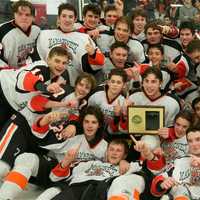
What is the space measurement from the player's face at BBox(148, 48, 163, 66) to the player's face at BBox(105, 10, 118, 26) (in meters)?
0.56

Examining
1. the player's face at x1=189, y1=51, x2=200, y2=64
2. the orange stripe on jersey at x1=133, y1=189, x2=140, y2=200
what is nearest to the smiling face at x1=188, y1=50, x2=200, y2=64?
the player's face at x1=189, y1=51, x2=200, y2=64

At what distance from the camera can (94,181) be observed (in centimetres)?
273

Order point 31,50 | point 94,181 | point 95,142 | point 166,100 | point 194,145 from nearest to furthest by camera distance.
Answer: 1. point 194,145
2. point 94,181
3. point 95,142
4. point 166,100
5. point 31,50

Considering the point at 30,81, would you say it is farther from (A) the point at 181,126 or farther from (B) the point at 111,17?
(B) the point at 111,17

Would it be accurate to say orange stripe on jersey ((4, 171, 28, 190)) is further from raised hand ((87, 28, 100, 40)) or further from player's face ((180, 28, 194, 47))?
player's face ((180, 28, 194, 47))

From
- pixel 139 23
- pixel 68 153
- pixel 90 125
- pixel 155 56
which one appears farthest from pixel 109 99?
pixel 139 23

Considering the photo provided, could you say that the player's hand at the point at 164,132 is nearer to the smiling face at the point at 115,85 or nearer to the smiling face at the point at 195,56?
the smiling face at the point at 115,85

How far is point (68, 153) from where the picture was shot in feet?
9.13

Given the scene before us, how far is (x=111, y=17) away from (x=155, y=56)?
0.66 meters

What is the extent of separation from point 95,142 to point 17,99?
622mm

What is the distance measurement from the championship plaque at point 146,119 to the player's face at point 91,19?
1221mm

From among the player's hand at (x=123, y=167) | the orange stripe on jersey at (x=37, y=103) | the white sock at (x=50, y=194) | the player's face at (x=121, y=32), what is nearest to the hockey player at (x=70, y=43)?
the player's face at (x=121, y=32)

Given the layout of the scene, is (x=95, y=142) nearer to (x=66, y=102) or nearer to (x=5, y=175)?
(x=66, y=102)

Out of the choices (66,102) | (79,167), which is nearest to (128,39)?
(66,102)
